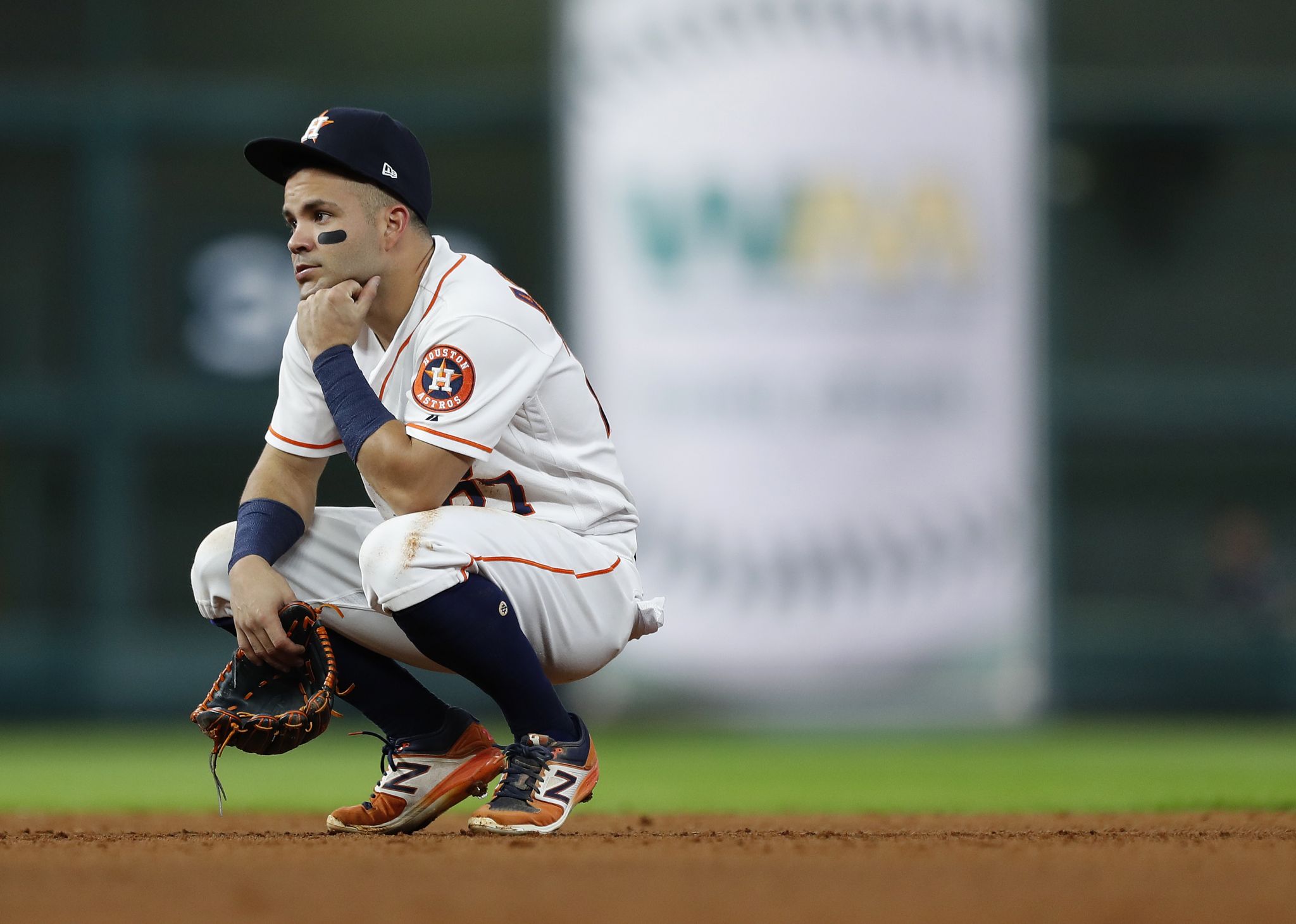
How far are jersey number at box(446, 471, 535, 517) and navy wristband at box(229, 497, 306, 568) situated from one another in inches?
12.0

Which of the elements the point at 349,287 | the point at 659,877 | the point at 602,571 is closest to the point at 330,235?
the point at 349,287

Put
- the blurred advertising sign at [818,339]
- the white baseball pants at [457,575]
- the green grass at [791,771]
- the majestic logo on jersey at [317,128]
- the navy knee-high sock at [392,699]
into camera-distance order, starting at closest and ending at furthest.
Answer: the white baseball pants at [457,575] → the majestic logo on jersey at [317,128] → the navy knee-high sock at [392,699] → the green grass at [791,771] → the blurred advertising sign at [818,339]

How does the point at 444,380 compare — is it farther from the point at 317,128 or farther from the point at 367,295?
the point at 317,128

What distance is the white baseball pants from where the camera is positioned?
10.4 feet

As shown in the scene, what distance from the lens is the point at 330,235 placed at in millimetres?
3367

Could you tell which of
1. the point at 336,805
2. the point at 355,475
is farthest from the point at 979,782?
the point at 355,475

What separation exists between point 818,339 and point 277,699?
621 cm

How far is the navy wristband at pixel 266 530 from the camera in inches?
132

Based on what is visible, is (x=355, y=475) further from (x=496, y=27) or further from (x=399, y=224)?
(x=399, y=224)

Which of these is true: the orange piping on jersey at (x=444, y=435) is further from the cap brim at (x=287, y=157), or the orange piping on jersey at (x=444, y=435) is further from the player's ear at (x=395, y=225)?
the cap brim at (x=287, y=157)

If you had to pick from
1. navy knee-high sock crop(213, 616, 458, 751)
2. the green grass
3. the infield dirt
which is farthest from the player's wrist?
the green grass

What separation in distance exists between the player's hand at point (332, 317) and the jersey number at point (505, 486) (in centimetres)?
36

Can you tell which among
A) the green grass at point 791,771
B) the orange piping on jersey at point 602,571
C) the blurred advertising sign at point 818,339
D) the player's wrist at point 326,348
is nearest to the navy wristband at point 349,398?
the player's wrist at point 326,348

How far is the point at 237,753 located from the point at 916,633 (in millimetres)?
3413
